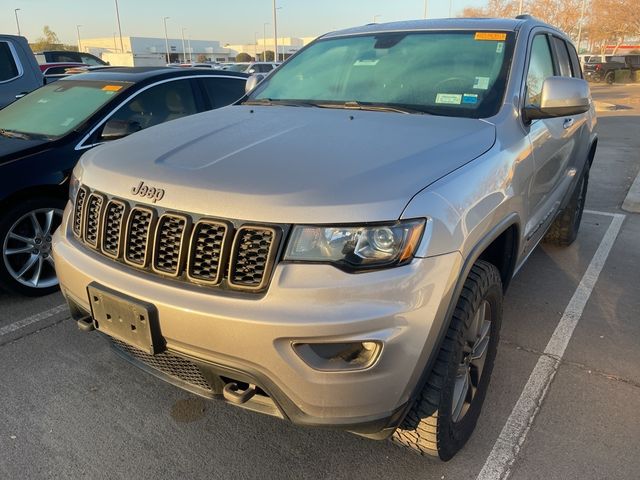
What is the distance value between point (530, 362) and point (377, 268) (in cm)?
179

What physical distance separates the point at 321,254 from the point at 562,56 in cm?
335

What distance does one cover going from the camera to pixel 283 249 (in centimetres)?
181

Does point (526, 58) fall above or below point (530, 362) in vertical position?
above

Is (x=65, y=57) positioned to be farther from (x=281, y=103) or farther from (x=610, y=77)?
(x=610, y=77)

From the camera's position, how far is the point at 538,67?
3354mm

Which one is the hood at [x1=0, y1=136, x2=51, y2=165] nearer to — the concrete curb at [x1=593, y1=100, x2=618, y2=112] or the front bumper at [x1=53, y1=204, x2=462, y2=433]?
the front bumper at [x1=53, y1=204, x2=462, y2=433]

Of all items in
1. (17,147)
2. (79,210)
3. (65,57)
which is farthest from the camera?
(65,57)

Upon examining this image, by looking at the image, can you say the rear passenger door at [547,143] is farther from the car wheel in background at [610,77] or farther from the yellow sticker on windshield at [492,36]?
the car wheel in background at [610,77]

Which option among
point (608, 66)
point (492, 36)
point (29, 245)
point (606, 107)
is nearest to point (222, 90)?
point (29, 245)

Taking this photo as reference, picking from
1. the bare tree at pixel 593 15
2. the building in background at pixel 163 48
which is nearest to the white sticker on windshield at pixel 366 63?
the bare tree at pixel 593 15

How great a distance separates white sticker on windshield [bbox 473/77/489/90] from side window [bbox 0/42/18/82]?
6.68m

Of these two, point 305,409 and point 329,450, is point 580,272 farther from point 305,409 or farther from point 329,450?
point 305,409

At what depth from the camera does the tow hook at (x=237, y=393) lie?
1.95m

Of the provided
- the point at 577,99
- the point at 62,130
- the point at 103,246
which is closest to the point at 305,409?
the point at 103,246
